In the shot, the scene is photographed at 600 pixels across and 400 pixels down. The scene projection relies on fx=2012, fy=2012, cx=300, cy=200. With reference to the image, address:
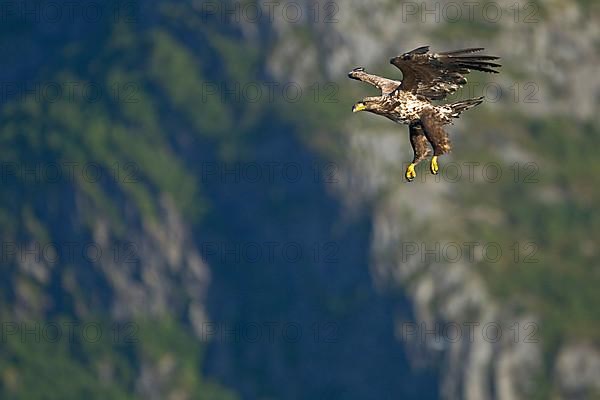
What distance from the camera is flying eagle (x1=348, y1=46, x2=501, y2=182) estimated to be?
72.4m

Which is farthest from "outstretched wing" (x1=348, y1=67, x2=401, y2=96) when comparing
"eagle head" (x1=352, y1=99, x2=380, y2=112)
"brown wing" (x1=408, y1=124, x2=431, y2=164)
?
"brown wing" (x1=408, y1=124, x2=431, y2=164)

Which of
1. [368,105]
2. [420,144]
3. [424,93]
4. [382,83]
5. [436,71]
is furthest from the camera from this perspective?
[382,83]

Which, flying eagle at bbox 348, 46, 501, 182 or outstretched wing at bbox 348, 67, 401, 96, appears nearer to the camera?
flying eagle at bbox 348, 46, 501, 182

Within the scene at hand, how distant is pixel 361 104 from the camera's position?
7375 cm

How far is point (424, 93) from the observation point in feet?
241

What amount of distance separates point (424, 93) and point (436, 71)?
0.98 m

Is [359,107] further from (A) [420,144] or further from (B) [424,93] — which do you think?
(A) [420,144]

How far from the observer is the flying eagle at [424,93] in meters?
72.4

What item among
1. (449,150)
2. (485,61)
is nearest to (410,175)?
(449,150)

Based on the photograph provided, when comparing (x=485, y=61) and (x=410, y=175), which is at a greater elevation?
(x=485, y=61)

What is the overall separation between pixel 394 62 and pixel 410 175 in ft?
15.5

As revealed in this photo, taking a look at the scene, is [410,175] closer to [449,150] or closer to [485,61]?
[449,150]

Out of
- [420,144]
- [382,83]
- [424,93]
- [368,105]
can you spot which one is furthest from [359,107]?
[420,144]

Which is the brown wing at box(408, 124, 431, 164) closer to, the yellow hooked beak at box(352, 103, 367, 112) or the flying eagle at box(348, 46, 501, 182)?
the flying eagle at box(348, 46, 501, 182)
